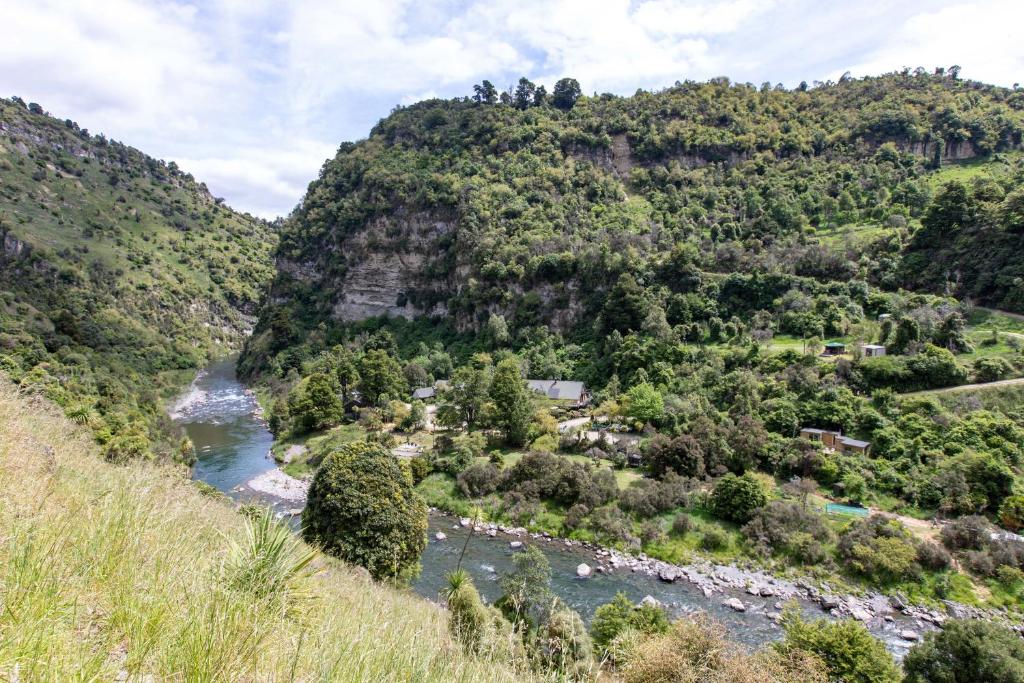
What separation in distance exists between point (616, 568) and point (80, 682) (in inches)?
877

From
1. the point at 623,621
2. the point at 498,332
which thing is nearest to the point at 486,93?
the point at 498,332

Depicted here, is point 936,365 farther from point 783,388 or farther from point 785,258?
point 785,258

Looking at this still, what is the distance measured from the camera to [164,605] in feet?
9.61

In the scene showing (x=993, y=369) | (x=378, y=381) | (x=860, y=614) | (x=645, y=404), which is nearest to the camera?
(x=860, y=614)

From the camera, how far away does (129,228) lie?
3676 inches

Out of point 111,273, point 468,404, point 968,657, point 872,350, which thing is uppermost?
point 111,273

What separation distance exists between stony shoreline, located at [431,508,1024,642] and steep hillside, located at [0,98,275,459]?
23035 millimetres

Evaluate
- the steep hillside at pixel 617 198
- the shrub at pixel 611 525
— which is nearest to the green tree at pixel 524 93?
the steep hillside at pixel 617 198

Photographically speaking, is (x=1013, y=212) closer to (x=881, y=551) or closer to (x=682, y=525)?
(x=881, y=551)

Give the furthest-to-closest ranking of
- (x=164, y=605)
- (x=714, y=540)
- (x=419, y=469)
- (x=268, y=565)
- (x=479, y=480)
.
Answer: (x=419, y=469)
(x=479, y=480)
(x=714, y=540)
(x=268, y=565)
(x=164, y=605)

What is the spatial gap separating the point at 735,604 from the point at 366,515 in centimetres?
1421

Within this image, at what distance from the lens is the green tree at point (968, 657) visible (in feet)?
37.7

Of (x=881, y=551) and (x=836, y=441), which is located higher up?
(x=836, y=441)

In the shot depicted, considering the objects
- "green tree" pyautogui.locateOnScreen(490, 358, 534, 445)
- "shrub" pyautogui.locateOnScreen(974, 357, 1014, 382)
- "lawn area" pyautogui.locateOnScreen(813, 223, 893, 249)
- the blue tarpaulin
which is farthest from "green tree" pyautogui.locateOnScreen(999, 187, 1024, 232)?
"green tree" pyautogui.locateOnScreen(490, 358, 534, 445)
